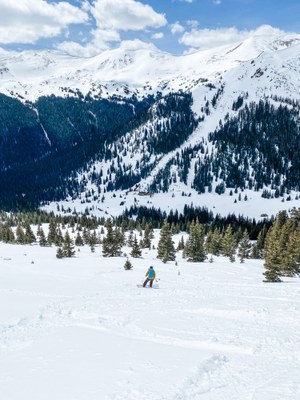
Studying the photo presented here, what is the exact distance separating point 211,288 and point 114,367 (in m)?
22.1

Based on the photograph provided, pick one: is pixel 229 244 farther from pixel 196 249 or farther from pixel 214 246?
pixel 196 249

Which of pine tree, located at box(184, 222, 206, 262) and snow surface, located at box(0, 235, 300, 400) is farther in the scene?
pine tree, located at box(184, 222, 206, 262)

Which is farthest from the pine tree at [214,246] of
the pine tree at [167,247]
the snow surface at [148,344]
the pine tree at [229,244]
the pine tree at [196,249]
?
the snow surface at [148,344]

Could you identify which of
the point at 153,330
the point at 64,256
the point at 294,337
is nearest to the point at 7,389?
the point at 153,330

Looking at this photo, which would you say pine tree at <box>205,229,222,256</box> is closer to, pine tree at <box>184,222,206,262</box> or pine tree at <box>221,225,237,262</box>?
pine tree at <box>221,225,237,262</box>

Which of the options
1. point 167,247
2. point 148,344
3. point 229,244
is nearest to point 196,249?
point 167,247

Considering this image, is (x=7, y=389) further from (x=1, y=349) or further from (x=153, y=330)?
(x=153, y=330)

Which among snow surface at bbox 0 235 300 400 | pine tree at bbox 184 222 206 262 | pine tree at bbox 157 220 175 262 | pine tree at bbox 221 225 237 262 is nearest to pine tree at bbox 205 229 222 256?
pine tree at bbox 221 225 237 262

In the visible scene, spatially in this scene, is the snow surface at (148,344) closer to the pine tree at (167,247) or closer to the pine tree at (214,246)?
the pine tree at (167,247)

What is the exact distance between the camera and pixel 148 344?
1783cm

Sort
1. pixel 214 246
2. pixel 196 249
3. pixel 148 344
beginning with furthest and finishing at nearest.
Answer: pixel 214 246 < pixel 196 249 < pixel 148 344

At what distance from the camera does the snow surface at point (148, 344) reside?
1290 centimetres

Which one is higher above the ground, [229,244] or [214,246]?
[229,244]

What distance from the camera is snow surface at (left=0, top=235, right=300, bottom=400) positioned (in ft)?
42.3
